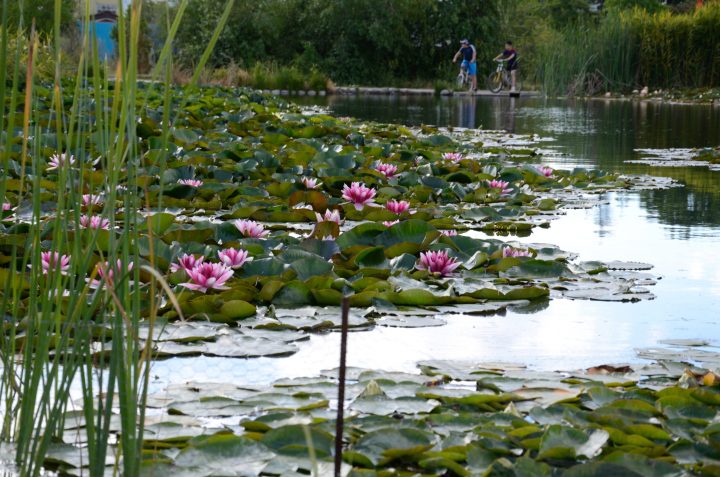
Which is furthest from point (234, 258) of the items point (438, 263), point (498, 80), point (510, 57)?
point (498, 80)

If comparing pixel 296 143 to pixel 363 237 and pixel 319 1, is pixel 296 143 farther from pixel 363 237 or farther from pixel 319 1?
pixel 319 1

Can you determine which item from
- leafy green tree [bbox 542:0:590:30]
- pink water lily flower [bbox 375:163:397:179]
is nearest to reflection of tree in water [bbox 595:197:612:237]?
pink water lily flower [bbox 375:163:397:179]

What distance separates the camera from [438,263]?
3.20 m

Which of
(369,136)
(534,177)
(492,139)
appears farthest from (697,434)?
(492,139)

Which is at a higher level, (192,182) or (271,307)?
(192,182)

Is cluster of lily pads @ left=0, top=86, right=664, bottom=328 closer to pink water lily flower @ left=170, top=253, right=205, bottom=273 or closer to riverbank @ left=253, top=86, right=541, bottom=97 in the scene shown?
pink water lily flower @ left=170, top=253, right=205, bottom=273

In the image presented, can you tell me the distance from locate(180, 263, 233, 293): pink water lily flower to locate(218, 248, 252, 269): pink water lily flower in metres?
0.18

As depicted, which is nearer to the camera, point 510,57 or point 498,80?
point 510,57

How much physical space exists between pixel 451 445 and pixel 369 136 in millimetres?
6487

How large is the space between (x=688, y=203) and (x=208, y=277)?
3.09 m

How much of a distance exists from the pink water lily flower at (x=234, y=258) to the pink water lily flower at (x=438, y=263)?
526 mm

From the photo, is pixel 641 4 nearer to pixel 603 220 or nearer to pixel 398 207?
pixel 603 220

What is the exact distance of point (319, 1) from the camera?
90.7ft

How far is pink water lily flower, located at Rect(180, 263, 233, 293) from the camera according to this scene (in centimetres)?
278
